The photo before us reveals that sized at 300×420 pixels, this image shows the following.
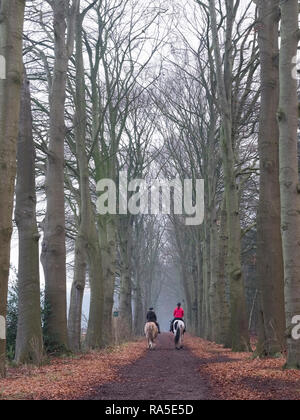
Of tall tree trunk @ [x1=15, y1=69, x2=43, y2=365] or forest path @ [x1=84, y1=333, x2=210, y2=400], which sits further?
tall tree trunk @ [x1=15, y1=69, x2=43, y2=365]

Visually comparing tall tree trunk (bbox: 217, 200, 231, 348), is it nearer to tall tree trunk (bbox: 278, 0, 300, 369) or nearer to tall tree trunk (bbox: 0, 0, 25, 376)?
tall tree trunk (bbox: 278, 0, 300, 369)

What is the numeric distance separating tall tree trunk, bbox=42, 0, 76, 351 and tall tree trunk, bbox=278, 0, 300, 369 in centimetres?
644

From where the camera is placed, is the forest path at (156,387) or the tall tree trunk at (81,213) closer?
the forest path at (156,387)

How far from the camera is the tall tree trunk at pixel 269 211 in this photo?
14016mm

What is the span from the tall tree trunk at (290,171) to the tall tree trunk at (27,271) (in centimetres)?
538

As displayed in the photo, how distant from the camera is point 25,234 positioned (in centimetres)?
1334

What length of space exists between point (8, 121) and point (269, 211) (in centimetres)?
675

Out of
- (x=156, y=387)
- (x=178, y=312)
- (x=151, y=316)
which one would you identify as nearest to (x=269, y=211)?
(x=156, y=387)

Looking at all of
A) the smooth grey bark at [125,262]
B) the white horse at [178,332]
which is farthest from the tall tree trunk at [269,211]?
the smooth grey bark at [125,262]

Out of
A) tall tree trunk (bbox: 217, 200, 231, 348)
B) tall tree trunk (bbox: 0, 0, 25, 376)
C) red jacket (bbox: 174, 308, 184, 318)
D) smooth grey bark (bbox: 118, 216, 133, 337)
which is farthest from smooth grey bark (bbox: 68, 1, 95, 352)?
smooth grey bark (bbox: 118, 216, 133, 337)

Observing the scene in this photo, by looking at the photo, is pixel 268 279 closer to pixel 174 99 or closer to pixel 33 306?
pixel 33 306

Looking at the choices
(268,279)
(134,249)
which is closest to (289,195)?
(268,279)

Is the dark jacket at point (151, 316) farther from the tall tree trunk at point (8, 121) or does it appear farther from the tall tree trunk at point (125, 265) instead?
the tall tree trunk at point (8, 121)

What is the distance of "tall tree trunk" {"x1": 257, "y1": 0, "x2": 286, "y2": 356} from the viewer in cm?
1402
